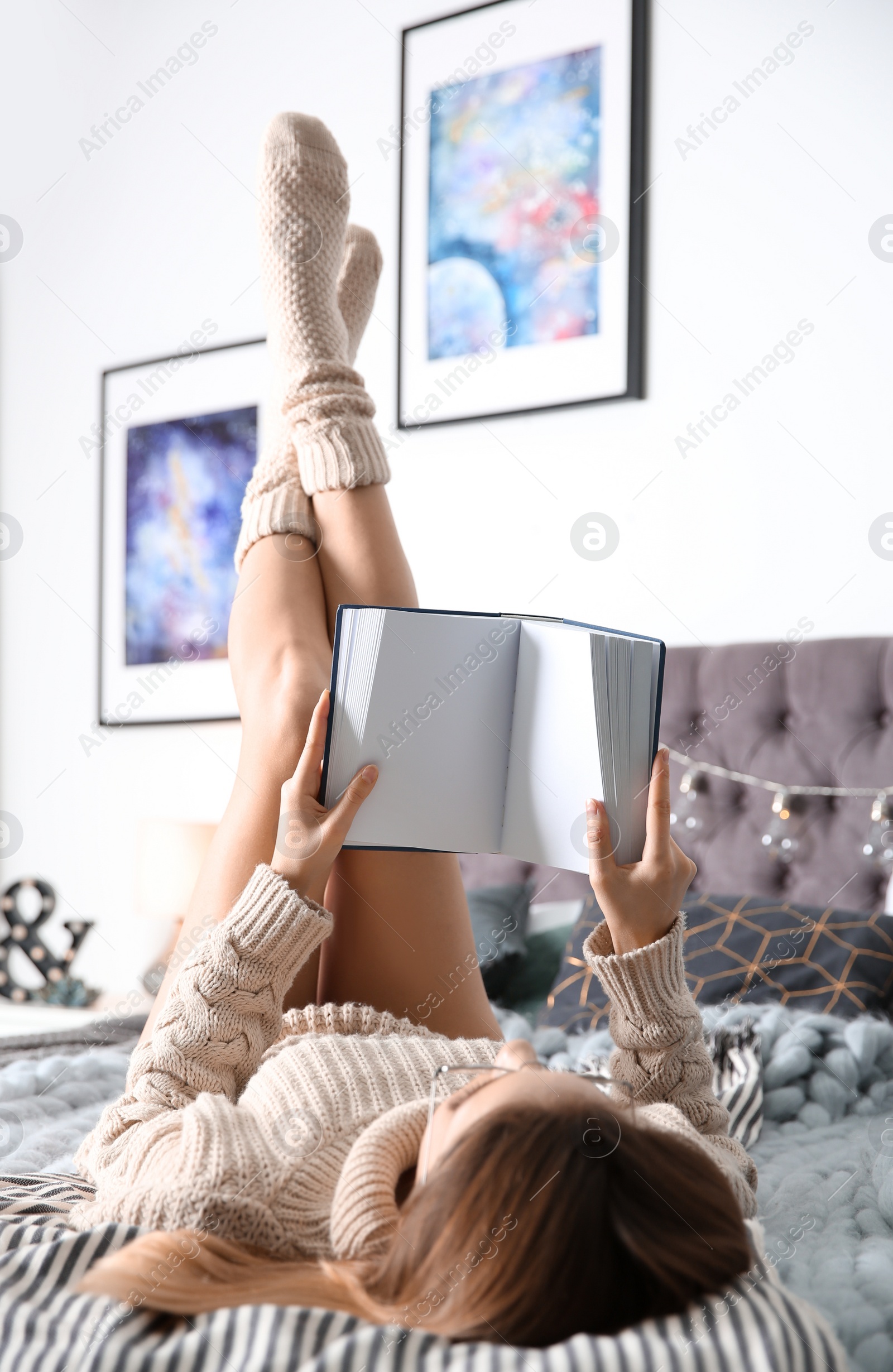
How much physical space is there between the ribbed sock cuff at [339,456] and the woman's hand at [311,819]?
37 cm

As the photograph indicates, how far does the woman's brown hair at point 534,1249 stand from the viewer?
561mm

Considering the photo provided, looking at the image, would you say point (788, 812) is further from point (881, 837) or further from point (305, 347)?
point (305, 347)

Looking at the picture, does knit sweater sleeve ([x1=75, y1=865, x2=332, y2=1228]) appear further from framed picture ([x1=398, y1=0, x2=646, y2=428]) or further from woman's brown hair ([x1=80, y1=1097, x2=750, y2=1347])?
framed picture ([x1=398, y1=0, x2=646, y2=428])

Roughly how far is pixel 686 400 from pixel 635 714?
1.36 meters

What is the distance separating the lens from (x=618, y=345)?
214cm

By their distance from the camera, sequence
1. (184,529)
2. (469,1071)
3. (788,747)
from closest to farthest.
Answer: (469,1071) → (788,747) → (184,529)

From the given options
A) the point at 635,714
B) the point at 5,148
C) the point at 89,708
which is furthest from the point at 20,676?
the point at 635,714

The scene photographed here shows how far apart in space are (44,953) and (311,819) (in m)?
1.69

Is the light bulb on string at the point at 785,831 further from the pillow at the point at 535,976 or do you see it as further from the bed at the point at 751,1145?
the pillow at the point at 535,976

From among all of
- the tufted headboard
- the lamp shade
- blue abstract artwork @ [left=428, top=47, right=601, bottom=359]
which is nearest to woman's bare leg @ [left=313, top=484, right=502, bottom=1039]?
the tufted headboard

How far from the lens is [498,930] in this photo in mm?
1751

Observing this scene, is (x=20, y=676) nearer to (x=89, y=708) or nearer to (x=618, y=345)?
(x=89, y=708)

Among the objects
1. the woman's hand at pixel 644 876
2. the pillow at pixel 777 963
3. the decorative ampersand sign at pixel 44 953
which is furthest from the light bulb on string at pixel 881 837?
the decorative ampersand sign at pixel 44 953

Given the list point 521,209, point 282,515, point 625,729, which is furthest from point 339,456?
point 521,209
